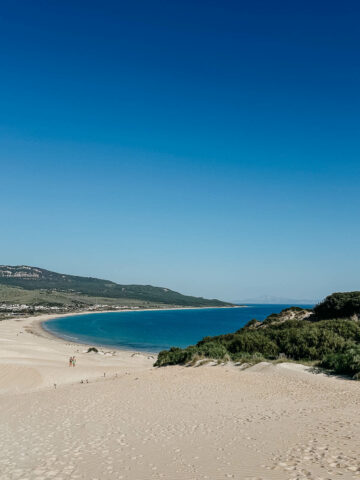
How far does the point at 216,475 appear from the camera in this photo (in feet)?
21.9

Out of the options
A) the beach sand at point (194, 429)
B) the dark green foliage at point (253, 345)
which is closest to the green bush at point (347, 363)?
the beach sand at point (194, 429)

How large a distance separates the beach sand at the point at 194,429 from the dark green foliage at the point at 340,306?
19839 millimetres

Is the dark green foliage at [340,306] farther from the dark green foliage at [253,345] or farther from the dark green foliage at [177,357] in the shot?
the dark green foliage at [177,357]

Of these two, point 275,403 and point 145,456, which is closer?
point 145,456

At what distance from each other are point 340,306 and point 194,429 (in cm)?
3097

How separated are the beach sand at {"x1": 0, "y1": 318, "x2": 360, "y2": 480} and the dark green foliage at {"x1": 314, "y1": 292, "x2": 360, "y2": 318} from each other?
19839 millimetres

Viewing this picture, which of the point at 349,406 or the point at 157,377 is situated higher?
the point at 349,406

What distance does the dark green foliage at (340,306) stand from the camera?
3588cm

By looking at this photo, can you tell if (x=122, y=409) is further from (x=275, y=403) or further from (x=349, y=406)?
(x=349, y=406)

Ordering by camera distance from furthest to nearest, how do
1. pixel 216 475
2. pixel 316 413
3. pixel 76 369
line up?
pixel 76 369, pixel 316 413, pixel 216 475

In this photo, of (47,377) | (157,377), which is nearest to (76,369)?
(47,377)

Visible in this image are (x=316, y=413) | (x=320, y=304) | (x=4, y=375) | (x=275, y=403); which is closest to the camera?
(x=316, y=413)

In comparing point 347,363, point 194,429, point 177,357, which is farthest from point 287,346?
point 194,429

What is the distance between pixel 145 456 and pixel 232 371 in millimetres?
12699
